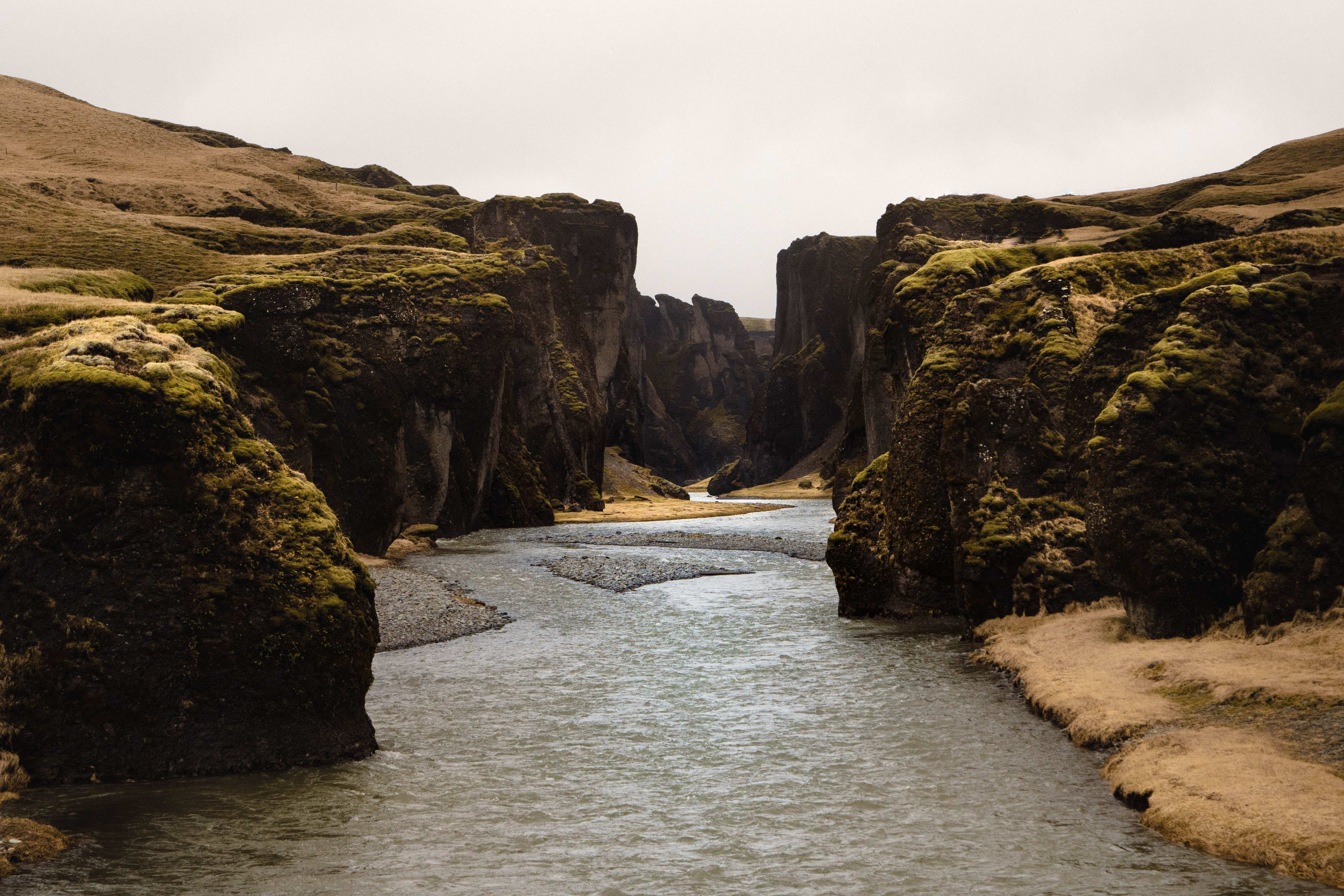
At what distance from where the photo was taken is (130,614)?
58.2ft

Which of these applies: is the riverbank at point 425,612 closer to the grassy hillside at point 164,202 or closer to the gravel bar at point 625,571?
the gravel bar at point 625,571

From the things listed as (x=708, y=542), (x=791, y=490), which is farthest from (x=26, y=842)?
(x=791, y=490)

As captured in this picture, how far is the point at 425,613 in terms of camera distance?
3656 cm

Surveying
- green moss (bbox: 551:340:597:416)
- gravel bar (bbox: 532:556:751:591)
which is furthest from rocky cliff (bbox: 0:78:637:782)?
gravel bar (bbox: 532:556:751:591)

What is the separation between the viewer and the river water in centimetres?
1340

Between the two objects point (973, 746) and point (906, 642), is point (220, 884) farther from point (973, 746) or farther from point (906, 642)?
point (906, 642)

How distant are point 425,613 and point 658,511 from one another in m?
78.4

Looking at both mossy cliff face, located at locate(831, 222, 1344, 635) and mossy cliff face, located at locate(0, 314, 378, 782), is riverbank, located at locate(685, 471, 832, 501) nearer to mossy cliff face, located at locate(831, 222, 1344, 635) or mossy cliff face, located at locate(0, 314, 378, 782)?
mossy cliff face, located at locate(831, 222, 1344, 635)

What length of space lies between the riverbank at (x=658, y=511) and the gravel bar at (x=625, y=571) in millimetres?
39259

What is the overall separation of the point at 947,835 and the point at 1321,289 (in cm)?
1864

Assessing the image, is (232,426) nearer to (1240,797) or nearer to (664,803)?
(664,803)

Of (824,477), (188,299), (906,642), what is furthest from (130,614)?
(824,477)

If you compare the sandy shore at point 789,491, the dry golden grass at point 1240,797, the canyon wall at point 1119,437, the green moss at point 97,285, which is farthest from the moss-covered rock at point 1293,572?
the sandy shore at point 789,491

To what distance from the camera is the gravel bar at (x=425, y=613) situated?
1283 inches
